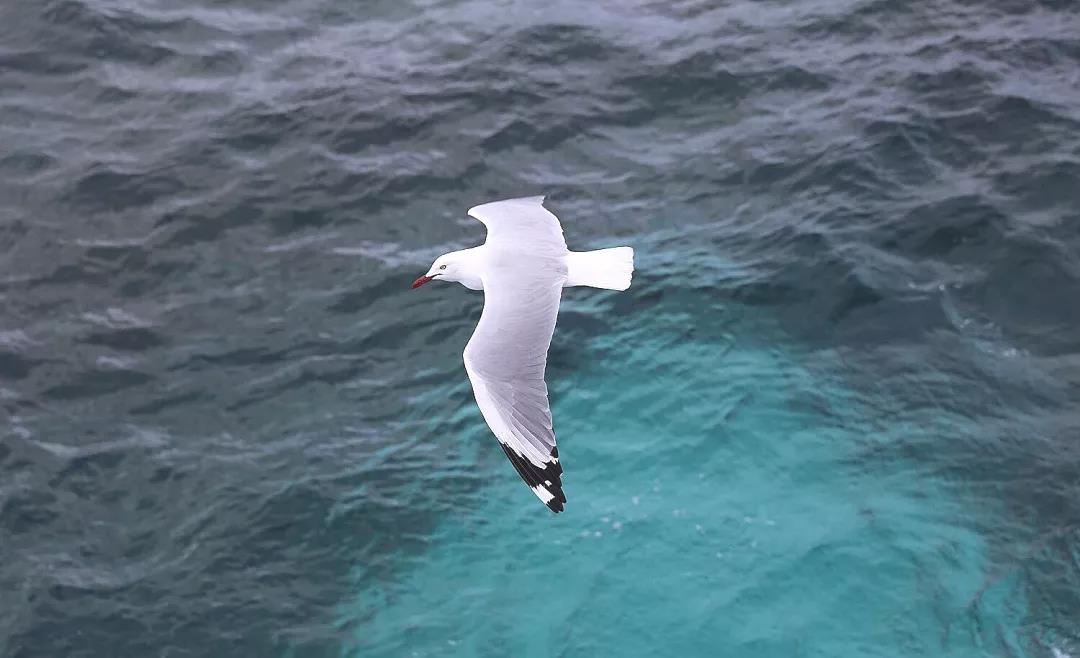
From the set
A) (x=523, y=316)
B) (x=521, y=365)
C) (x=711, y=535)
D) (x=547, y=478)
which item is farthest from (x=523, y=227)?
(x=711, y=535)

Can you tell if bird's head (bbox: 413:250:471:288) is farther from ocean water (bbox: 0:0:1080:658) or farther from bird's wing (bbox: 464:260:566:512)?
ocean water (bbox: 0:0:1080:658)

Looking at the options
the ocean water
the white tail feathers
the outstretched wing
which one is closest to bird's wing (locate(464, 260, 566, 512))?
the outstretched wing

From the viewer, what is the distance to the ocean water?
30.7 feet

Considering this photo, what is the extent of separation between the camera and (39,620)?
9438mm

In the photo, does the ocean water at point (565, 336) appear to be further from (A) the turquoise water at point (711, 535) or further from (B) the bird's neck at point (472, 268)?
(B) the bird's neck at point (472, 268)

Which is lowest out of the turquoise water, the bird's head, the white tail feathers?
the turquoise water

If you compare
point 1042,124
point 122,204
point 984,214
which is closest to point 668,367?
point 984,214

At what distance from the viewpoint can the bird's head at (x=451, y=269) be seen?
8820 mm

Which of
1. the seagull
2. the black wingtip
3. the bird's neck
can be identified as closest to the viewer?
the black wingtip

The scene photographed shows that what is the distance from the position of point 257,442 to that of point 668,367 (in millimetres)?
3353

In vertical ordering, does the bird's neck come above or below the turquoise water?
above

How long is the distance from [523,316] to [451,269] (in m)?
1.09

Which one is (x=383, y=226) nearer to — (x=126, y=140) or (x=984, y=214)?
(x=126, y=140)

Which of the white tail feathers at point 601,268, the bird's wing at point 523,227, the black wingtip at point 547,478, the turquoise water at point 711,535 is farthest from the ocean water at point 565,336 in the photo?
the black wingtip at point 547,478
